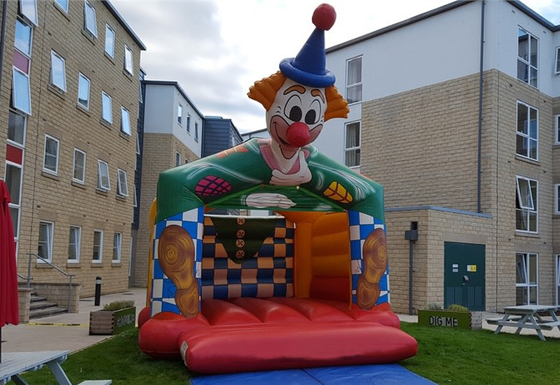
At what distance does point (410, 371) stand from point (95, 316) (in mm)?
5519

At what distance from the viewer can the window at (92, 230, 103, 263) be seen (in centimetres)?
1916

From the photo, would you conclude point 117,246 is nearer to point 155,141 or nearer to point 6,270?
point 155,141

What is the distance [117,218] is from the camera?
21.0m

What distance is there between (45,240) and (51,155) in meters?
2.34

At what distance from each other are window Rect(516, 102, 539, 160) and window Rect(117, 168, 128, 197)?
13744 mm

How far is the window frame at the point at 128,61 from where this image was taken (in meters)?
22.0

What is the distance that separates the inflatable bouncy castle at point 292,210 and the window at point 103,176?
11547 mm

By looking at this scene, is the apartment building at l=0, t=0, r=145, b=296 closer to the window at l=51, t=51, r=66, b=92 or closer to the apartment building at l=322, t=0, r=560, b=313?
the window at l=51, t=51, r=66, b=92

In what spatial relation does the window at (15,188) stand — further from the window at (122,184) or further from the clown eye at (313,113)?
the clown eye at (313,113)

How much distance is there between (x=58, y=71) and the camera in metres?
16.2

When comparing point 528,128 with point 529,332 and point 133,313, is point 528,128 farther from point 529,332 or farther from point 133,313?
point 133,313

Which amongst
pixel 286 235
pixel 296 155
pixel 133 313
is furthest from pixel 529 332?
pixel 133 313

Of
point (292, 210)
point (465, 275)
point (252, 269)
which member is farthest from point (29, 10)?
point (465, 275)

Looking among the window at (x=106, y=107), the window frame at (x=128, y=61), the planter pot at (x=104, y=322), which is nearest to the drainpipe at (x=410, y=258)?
the planter pot at (x=104, y=322)
